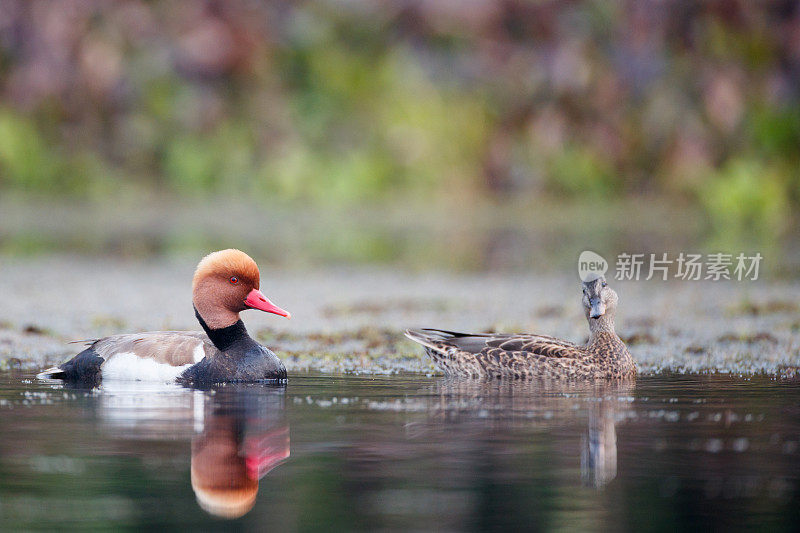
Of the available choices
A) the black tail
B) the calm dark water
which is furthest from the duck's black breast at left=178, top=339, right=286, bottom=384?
the black tail

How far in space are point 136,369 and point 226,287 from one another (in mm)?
633

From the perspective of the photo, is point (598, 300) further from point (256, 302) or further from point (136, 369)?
point (136, 369)

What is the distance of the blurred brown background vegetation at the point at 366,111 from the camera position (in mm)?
18453

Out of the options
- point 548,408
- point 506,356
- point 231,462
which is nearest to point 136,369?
point 506,356

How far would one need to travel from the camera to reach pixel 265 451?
5.31 metres

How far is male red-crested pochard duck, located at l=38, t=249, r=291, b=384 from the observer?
725 centimetres

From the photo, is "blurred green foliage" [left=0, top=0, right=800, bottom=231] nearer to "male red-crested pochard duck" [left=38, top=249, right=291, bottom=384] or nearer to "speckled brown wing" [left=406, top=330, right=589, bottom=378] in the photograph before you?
"speckled brown wing" [left=406, top=330, right=589, bottom=378]

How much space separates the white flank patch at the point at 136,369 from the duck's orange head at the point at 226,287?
0.36m

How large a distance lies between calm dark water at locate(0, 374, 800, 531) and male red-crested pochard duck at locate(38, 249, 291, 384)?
173 mm

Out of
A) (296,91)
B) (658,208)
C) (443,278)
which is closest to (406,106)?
(296,91)

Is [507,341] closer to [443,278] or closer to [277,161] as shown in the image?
[443,278]

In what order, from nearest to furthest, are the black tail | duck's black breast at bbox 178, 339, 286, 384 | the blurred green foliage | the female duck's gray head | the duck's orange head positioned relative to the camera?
duck's black breast at bbox 178, 339, 286, 384
the black tail
the duck's orange head
the female duck's gray head
the blurred green foliage

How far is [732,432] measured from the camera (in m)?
5.80

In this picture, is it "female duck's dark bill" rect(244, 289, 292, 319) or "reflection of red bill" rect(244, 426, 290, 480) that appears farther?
"female duck's dark bill" rect(244, 289, 292, 319)
